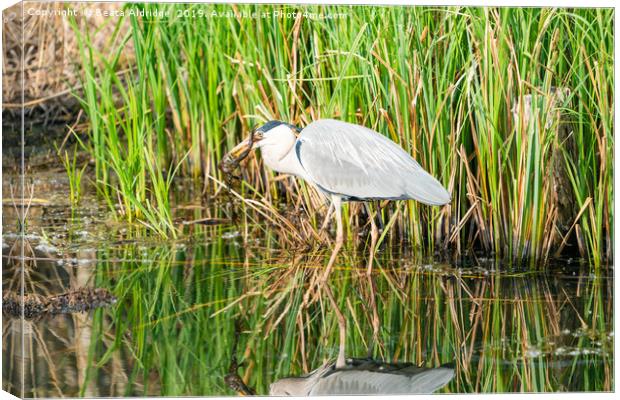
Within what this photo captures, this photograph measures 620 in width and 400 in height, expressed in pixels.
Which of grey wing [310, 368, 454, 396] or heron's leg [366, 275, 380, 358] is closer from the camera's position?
grey wing [310, 368, 454, 396]

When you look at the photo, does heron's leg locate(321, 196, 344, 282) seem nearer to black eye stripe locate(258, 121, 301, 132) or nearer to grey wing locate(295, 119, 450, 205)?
grey wing locate(295, 119, 450, 205)

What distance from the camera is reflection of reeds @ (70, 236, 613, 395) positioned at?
3760 mm

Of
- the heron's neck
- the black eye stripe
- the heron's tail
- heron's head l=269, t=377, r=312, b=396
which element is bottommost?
heron's head l=269, t=377, r=312, b=396

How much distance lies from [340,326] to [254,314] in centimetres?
30

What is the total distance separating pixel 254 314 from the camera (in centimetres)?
400

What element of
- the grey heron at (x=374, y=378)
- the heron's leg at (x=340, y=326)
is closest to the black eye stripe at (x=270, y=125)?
the heron's leg at (x=340, y=326)

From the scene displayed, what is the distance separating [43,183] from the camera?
13.4 feet

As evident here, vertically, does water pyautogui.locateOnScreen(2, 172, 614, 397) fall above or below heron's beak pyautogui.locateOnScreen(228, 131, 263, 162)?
below

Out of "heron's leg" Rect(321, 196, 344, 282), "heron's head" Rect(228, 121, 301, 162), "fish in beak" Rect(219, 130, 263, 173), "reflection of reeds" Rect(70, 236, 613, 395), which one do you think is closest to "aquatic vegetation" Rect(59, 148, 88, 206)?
"reflection of reeds" Rect(70, 236, 613, 395)

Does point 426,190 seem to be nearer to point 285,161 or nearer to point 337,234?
point 337,234

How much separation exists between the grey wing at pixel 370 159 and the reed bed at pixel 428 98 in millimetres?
68

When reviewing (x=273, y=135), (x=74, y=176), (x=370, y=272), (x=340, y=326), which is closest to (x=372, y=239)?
(x=370, y=272)

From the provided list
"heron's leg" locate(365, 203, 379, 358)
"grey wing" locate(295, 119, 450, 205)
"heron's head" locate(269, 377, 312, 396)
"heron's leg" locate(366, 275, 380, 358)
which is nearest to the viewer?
"heron's head" locate(269, 377, 312, 396)

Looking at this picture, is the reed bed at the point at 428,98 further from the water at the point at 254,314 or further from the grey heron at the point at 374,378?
the grey heron at the point at 374,378
